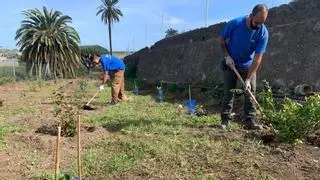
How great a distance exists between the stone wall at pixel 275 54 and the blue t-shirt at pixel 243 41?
3.85 m

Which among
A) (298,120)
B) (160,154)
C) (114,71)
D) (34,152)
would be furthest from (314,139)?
(114,71)

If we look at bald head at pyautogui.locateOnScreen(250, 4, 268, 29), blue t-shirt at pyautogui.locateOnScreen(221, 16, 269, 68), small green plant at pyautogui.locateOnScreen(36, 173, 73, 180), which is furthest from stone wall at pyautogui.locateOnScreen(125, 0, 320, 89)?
small green plant at pyautogui.locateOnScreen(36, 173, 73, 180)

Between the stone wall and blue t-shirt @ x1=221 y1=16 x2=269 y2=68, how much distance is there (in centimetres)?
385

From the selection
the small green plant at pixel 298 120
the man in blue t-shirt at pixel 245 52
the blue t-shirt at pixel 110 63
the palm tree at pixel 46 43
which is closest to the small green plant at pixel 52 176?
the small green plant at pixel 298 120

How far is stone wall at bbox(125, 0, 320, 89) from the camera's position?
11.6 m

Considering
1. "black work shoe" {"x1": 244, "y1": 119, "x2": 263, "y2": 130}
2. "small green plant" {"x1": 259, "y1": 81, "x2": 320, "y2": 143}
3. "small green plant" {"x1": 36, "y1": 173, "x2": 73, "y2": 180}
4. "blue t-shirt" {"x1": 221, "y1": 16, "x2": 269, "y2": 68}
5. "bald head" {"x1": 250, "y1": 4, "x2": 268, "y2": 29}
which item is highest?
"bald head" {"x1": 250, "y1": 4, "x2": 268, "y2": 29}

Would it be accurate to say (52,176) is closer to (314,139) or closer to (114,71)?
(314,139)

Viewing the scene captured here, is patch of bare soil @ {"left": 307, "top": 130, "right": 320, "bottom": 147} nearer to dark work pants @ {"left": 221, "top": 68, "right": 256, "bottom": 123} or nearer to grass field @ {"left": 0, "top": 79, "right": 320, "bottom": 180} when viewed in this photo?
grass field @ {"left": 0, "top": 79, "right": 320, "bottom": 180}

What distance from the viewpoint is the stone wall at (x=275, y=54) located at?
1162 centimetres

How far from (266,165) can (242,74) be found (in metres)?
2.26

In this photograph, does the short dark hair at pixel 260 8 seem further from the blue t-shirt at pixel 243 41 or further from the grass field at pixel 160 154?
the grass field at pixel 160 154

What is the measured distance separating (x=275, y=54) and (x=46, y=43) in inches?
1054

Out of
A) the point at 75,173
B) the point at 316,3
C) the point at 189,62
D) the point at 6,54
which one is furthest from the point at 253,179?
the point at 6,54

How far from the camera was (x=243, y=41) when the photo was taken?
722cm
